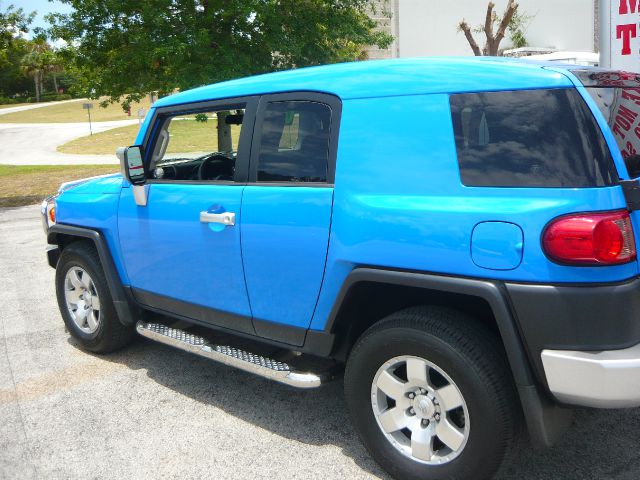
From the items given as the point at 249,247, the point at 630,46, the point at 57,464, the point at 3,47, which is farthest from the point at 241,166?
the point at 3,47

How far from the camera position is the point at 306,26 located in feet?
46.6

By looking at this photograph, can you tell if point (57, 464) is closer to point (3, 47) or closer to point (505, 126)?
point (505, 126)

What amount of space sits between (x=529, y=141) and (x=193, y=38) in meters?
12.2

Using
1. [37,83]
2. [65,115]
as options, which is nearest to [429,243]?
[65,115]

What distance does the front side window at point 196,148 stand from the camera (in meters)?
3.71

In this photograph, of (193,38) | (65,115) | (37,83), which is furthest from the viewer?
(37,83)

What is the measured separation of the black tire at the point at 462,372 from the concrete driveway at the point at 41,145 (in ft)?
78.5

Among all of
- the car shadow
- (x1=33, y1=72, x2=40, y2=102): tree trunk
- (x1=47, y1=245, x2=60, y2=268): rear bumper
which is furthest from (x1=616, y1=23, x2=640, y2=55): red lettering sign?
(x1=33, y1=72, x2=40, y2=102): tree trunk

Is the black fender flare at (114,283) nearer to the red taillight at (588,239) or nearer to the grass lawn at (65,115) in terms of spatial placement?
the red taillight at (588,239)

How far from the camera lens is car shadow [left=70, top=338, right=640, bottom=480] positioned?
293 cm

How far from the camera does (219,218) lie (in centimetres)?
336

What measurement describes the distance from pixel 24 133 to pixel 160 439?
47774mm

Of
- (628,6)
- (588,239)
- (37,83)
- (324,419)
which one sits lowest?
(324,419)

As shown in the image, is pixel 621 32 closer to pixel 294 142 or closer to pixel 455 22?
pixel 294 142
